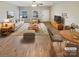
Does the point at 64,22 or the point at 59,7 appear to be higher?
the point at 59,7

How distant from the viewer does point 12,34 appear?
2.34m

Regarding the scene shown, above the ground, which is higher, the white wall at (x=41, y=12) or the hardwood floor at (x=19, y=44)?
the white wall at (x=41, y=12)

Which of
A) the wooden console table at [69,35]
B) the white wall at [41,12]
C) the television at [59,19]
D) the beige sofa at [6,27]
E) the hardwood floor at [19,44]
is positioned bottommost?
the hardwood floor at [19,44]

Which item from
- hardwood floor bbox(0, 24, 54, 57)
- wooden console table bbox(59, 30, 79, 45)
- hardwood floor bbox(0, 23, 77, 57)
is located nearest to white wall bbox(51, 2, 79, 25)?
wooden console table bbox(59, 30, 79, 45)

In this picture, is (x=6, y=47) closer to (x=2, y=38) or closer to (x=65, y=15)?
(x=2, y=38)

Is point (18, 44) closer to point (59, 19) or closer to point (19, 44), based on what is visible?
point (19, 44)

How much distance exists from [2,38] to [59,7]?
97 cm

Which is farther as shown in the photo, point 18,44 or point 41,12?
point 18,44

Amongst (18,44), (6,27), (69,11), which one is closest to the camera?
(69,11)

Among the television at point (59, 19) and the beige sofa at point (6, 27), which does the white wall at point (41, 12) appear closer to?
the television at point (59, 19)

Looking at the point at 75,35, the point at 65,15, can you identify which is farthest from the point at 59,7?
the point at 75,35

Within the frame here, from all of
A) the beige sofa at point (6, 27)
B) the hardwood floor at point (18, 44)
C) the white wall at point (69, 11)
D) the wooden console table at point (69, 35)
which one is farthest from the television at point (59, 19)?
the beige sofa at point (6, 27)

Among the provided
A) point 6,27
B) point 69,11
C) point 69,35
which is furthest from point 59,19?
point 6,27

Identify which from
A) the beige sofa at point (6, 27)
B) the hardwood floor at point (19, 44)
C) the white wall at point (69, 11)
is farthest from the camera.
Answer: the hardwood floor at point (19, 44)
